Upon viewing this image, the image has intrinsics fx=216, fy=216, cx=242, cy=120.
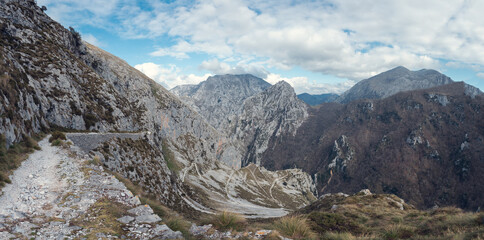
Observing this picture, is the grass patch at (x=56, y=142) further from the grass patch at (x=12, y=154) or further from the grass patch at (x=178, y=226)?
the grass patch at (x=178, y=226)

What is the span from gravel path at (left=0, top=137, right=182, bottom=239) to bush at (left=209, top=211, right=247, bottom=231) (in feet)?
10.1

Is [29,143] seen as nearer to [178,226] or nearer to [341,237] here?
[178,226]

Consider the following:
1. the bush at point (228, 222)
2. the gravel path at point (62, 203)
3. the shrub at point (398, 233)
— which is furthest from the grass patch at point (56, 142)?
the shrub at point (398, 233)

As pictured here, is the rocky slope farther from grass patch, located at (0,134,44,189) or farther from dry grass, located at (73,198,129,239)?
dry grass, located at (73,198,129,239)

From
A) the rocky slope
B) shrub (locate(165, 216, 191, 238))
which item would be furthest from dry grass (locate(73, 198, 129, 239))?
the rocky slope

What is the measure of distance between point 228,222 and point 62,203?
10363mm

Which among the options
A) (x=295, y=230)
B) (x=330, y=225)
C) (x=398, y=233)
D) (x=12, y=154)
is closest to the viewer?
(x=295, y=230)

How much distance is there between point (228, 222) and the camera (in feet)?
44.7

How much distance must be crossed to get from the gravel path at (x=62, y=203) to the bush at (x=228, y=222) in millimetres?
3067

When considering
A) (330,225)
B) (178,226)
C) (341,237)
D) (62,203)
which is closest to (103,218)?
(62,203)

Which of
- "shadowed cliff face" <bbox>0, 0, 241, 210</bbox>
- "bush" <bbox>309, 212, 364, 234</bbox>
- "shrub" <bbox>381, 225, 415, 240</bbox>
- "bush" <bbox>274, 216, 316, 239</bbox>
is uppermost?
"shadowed cliff face" <bbox>0, 0, 241, 210</bbox>

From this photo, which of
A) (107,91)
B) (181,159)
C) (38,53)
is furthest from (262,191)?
(38,53)

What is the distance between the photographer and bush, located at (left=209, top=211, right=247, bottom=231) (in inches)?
531

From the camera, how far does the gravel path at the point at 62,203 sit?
10.4 m
